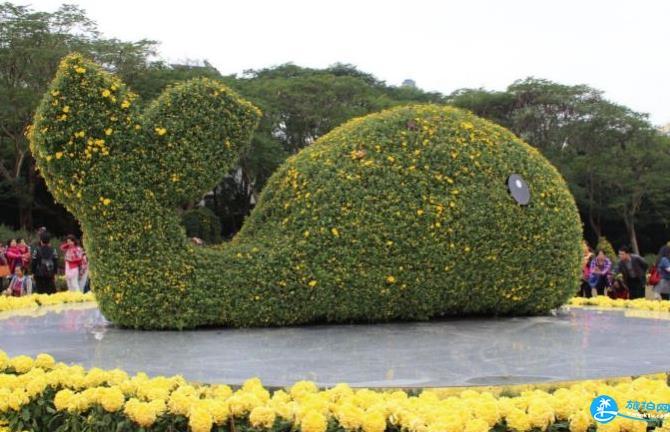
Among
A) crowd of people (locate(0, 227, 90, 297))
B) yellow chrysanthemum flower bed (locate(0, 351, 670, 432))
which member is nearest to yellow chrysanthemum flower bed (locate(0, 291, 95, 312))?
crowd of people (locate(0, 227, 90, 297))

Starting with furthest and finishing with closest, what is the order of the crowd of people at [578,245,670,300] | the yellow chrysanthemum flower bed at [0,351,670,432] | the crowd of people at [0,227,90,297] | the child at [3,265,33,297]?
1. the child at [3,265,33,297]
2. the crowd of people at [0,227,90,297]
3. the crowd of people at [578,245,670,300]
4. the yellow chrysanthemum flower bed at [0,351,670,432]

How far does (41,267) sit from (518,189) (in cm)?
878

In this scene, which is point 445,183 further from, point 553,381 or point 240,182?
point 240,182

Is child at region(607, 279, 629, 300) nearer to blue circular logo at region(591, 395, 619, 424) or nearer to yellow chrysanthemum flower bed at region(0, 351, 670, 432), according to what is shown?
yellow chrysanthemum flower bed at region(0, 351, 670, 432)

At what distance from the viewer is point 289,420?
150 inches

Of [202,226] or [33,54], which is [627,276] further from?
[33,54]

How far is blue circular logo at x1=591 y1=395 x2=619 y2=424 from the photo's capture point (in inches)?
145

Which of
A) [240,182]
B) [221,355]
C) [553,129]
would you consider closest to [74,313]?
[221,355]

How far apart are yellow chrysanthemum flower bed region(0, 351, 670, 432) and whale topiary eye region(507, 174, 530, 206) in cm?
329

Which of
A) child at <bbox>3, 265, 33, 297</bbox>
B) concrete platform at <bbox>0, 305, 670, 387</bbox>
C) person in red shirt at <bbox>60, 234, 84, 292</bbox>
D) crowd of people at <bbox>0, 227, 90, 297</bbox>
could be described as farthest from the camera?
child at <bbox>3, 265, 33, 297</bbox>

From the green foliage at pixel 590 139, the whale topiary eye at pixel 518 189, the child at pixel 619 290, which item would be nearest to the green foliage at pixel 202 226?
the green foliage at pixel 590 139

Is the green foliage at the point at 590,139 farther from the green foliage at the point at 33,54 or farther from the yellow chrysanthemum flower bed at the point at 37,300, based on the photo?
the yellow chrysanthemum flower bed at the point at 37,300

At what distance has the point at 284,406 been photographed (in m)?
3.84

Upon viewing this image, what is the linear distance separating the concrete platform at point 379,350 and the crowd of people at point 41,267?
4482 millimetres
